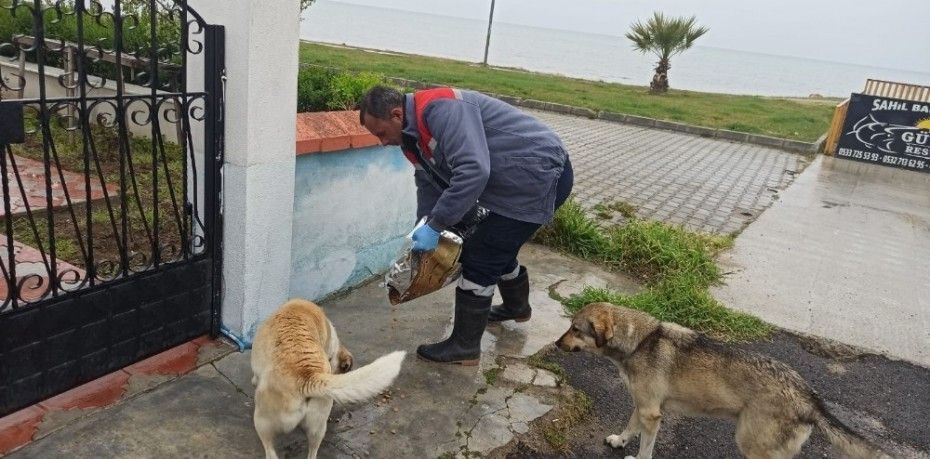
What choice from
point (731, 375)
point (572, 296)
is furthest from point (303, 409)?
point (572, 296)

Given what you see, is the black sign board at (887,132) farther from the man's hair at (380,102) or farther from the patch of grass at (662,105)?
the man's hair at (380,102)

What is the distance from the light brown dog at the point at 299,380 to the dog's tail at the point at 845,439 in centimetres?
204

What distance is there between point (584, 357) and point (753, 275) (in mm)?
2995

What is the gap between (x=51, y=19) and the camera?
7.92 m

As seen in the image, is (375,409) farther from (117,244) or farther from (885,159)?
(885,159)

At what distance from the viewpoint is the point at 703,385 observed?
3.49 m

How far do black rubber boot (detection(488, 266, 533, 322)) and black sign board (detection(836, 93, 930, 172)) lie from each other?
13.8m

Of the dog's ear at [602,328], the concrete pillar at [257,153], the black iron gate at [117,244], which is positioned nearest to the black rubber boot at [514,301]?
the dog's ear at [602,328]

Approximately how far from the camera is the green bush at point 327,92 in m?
5.28

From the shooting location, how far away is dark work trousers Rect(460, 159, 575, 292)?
409 centimetres

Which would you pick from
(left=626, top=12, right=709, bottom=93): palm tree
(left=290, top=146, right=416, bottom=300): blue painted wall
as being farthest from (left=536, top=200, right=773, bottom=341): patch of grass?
(left=626, top=12, right=709, bottom=93): palm tree

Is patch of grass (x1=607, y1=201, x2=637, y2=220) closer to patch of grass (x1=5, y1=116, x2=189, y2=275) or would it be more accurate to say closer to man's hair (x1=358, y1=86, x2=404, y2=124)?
patch of grass (x1=5, y1=116, x2=189, y2=275)

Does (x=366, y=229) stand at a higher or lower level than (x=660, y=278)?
higher

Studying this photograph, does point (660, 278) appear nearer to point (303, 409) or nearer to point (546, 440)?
point (546, 440)
